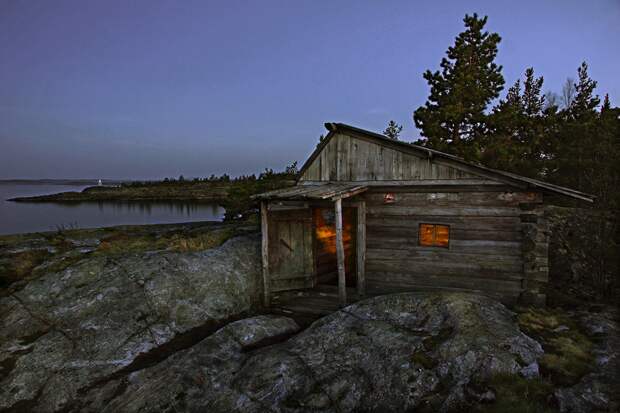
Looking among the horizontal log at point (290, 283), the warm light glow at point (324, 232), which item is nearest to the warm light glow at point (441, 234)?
the warm light glow at point (324, 232)

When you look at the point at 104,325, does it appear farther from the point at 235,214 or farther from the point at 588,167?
the point at 588,167

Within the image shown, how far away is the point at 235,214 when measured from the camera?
734 inches

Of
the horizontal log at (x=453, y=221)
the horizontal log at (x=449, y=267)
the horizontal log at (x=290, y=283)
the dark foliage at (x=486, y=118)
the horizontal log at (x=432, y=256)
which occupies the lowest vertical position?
the horizontal log at (x=290, y=283)

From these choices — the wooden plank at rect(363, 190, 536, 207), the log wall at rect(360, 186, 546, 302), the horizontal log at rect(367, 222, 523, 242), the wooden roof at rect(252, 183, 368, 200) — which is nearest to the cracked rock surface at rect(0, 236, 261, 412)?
the wooden roof at rect(252, 183, 368, 200)

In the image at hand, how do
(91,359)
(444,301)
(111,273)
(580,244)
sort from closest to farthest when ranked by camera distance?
(91,359), (444,301), (111,273), (580,244)

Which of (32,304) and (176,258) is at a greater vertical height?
(176,258)

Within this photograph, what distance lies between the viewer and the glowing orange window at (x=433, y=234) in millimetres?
9859

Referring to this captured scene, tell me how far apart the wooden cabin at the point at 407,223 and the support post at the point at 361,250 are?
3 cm

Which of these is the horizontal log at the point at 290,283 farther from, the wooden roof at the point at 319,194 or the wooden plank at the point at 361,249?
the wooden roof at the point at 319,194

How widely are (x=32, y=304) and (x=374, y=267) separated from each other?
9.81m

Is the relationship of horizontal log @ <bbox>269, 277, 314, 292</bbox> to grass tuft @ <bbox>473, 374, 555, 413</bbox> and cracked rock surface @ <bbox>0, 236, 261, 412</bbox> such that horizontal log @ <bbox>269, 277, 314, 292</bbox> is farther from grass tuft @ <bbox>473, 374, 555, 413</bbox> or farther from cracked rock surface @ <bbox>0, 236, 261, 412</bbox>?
grass tuft @ <bbox>473, 374, 555, 413</bbox>

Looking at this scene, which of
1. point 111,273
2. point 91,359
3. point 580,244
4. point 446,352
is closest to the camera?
point 446,352

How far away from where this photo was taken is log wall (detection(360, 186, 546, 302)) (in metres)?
8.70

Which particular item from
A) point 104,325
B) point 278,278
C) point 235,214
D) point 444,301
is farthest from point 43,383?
point 235,214
